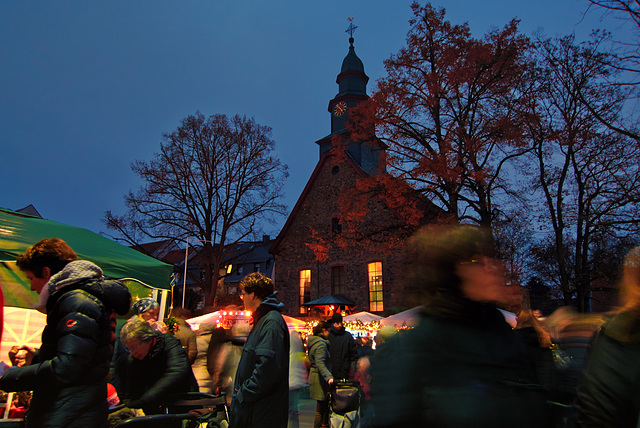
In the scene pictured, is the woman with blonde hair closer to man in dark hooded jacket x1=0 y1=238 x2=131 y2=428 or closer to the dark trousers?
man in dark hooded jacket x1=0 y1=238 x2=131 y2=428

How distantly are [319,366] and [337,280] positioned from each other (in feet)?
63.4

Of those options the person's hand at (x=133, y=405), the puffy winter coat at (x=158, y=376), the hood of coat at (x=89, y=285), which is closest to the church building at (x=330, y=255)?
the puffy winter coat at (x=158, y=376)

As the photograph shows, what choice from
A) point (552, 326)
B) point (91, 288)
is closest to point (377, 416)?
point (91, 288)

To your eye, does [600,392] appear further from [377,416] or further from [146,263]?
[146,263]

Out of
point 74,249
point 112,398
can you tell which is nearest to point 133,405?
point 112,398

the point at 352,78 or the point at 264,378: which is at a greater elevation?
the point at 352,78

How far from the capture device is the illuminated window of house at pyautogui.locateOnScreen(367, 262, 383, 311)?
24.3m

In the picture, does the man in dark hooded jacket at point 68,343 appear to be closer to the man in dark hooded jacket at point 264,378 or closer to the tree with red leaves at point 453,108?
the man in dark hooded jacket at point 264,378

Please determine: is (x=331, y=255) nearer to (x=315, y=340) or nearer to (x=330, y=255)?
(x=330, y=255)

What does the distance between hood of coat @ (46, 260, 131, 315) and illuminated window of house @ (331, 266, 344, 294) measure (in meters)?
23.2

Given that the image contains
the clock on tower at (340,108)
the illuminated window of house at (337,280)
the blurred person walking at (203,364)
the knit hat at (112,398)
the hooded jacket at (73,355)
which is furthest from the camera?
the clock on tower at (340,108)

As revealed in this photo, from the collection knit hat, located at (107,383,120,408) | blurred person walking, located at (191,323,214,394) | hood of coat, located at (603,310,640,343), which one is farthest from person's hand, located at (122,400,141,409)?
hood of coat, located at (603,310,640,343)

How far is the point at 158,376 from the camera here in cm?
381

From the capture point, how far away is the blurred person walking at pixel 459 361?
1907 millimetres
